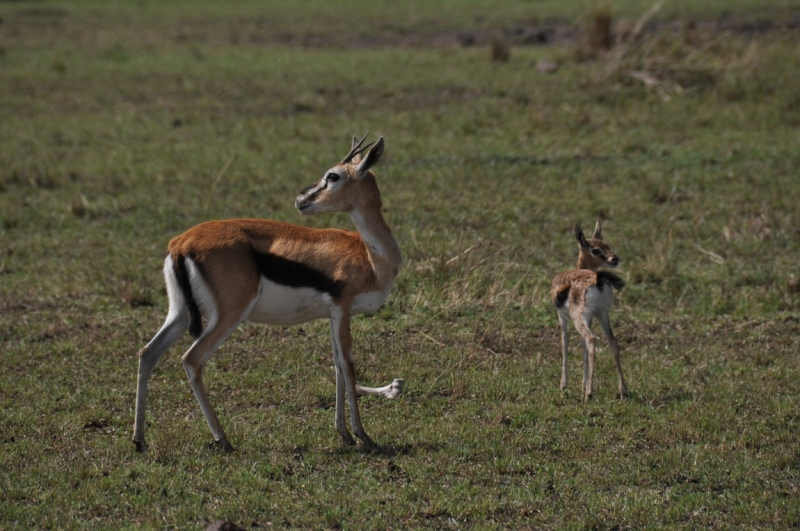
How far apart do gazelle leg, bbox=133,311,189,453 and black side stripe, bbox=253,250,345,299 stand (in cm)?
50

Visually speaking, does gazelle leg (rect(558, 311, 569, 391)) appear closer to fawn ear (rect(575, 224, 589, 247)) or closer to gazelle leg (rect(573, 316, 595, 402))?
gazelle leg (rect(573, 316, 595, 402))

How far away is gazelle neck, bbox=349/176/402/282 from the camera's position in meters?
5.70

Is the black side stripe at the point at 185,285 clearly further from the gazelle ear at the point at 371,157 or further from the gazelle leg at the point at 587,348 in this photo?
the gazelle leg at the point at 587,348

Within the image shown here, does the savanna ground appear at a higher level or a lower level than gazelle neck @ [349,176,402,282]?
lower

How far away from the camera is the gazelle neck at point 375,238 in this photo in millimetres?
5699

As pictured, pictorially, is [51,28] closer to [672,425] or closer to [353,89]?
[353,89]

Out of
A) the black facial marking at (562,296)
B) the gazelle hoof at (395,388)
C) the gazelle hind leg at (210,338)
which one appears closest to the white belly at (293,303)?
the gazelle hind leg at (210,338)

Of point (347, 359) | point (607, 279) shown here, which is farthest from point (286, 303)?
point (607, 279)

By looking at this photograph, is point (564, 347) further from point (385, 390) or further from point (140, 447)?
point (140, 447)

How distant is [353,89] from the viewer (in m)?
15.8

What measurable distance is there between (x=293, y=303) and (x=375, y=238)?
0.58 metres

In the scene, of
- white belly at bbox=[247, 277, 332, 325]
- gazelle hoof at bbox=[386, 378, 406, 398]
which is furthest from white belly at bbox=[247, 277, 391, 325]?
gazelle hoof at bbox=[386, 378, 406, 398]

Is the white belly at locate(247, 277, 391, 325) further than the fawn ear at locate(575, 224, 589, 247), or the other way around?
the fawn ear at locate(575, 224, 589, 247)

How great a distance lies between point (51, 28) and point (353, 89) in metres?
10.1
